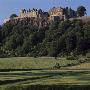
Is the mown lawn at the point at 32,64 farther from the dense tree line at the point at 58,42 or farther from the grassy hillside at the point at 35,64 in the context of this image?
the dense tree line at the point at 58,42

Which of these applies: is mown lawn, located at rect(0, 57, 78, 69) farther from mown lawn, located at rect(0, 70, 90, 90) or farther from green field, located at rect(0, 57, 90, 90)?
mown lawn, located at rect(0, 70, 90, 90)

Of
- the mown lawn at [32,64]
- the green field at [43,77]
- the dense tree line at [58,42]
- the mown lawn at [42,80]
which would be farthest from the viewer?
the dense tree line at [58,42]

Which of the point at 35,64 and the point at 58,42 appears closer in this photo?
the point at 35,64

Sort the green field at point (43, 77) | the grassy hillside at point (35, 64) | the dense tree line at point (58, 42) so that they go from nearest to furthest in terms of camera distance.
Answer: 1. the green field at point (43, 77)
2. the grassy hillside at point (35, 64)
3. the dense tree line at point (58, 42)

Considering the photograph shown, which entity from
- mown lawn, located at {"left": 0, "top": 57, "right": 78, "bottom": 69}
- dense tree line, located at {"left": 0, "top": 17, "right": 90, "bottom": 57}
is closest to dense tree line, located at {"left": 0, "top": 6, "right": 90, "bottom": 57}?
dense tree line, located at {"left": 0, "top": 17, "right": 90, "bottom": 57}

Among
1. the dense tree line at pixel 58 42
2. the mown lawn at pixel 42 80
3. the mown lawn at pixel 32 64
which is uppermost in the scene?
the dense tree line at pixel 58 42

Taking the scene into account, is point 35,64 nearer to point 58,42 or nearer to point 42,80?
point 58,42

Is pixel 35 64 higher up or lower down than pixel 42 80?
higher up

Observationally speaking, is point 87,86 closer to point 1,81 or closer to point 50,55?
point 1,81

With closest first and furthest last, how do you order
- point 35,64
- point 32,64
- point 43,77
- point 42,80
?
1. point 42,80
2. point 43,77
3. point 32,64
4. point 35,64

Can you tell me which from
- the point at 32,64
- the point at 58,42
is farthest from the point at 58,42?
the point at 32,64

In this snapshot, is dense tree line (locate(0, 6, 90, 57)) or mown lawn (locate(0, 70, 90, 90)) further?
dense tree line (locate(0, 6, 90, 57))

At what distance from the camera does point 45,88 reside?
4697 centimetres

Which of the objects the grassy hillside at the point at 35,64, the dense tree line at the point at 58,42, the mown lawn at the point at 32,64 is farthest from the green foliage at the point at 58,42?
the grassy hillside at the point at 35,64
